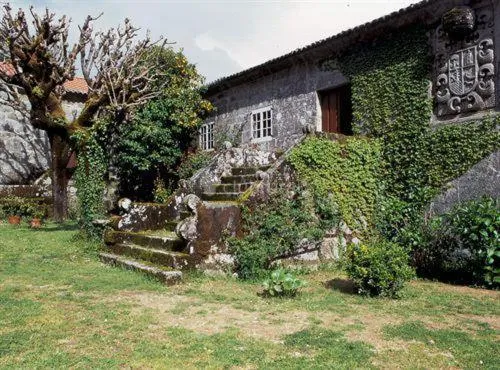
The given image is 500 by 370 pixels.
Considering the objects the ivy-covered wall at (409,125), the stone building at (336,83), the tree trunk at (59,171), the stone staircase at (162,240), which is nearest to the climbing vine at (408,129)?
the ivy-covered wall at (409,125)

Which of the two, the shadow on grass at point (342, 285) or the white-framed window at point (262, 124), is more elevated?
the white-framed window at point (262, 124)

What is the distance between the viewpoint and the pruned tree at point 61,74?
12.3m

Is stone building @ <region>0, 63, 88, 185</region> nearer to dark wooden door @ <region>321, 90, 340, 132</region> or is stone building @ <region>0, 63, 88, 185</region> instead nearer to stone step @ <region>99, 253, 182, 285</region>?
stone step @ <region>99, 253, 182, 285</region>

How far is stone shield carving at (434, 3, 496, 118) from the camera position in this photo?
26.7 feet

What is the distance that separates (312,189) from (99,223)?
491cm

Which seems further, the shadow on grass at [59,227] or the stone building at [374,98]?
the shadow on grass at [59,227]

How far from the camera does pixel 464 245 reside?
753 centimetres

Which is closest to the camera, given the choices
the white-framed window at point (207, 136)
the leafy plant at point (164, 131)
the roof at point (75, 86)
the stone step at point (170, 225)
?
the stone step at point (170, 225)

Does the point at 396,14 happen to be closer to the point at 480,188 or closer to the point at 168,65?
the point at 480,188

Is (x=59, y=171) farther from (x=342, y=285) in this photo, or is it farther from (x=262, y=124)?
(x=342, y=285)

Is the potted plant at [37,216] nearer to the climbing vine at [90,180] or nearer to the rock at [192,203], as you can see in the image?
the climbing vine at [90,180]

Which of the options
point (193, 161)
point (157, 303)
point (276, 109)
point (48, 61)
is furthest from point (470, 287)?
point (48, 61)

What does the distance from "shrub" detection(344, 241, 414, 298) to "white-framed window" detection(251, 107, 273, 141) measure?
23.8 feet

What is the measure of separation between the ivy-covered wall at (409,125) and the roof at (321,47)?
0.44 meters
